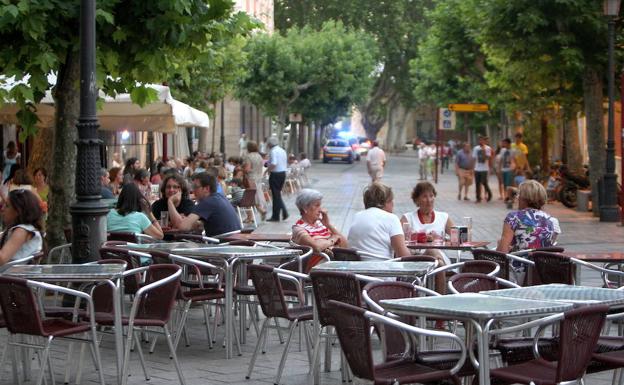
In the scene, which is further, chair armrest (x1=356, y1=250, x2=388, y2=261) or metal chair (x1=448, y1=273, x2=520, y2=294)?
chair armrest (x1=356, y1=250, x2=388, y2=261)

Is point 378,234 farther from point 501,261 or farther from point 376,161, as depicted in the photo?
point 376,161

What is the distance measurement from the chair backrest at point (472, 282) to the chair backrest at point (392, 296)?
1.47 feet

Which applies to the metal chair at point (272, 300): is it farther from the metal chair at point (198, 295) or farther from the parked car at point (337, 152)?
the parked car at point (337, 152)

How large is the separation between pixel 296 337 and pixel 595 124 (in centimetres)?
1667

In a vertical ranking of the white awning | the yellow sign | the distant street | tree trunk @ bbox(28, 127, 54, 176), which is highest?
the yellow sign

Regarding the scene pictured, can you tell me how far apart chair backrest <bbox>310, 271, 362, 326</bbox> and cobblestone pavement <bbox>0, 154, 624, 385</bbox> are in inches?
39.0

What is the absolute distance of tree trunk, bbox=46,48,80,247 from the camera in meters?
13.1

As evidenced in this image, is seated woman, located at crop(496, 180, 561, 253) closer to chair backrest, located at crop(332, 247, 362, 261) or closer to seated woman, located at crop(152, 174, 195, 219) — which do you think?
chair backrest, located at crop(332, 247, 362, 261)

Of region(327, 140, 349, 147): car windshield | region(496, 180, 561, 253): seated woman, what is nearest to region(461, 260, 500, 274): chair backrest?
region(496, 180, 561, 253): seated woman

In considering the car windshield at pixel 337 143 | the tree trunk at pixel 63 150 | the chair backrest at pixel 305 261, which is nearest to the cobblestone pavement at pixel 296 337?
the chair backrest at pixel 305 261

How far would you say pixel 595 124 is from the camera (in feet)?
87.0

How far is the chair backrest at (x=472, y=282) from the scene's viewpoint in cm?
802

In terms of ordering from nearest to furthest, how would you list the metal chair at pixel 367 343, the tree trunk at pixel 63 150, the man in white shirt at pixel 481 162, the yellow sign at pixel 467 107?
the metal chair at pixel 367 343
the tree trunk at pixel 63 150
the man in white shirt at pixel 481 162
the yellow sign at pixel 467 107

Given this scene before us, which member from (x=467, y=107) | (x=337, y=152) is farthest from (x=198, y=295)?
(x=337, y=152)
